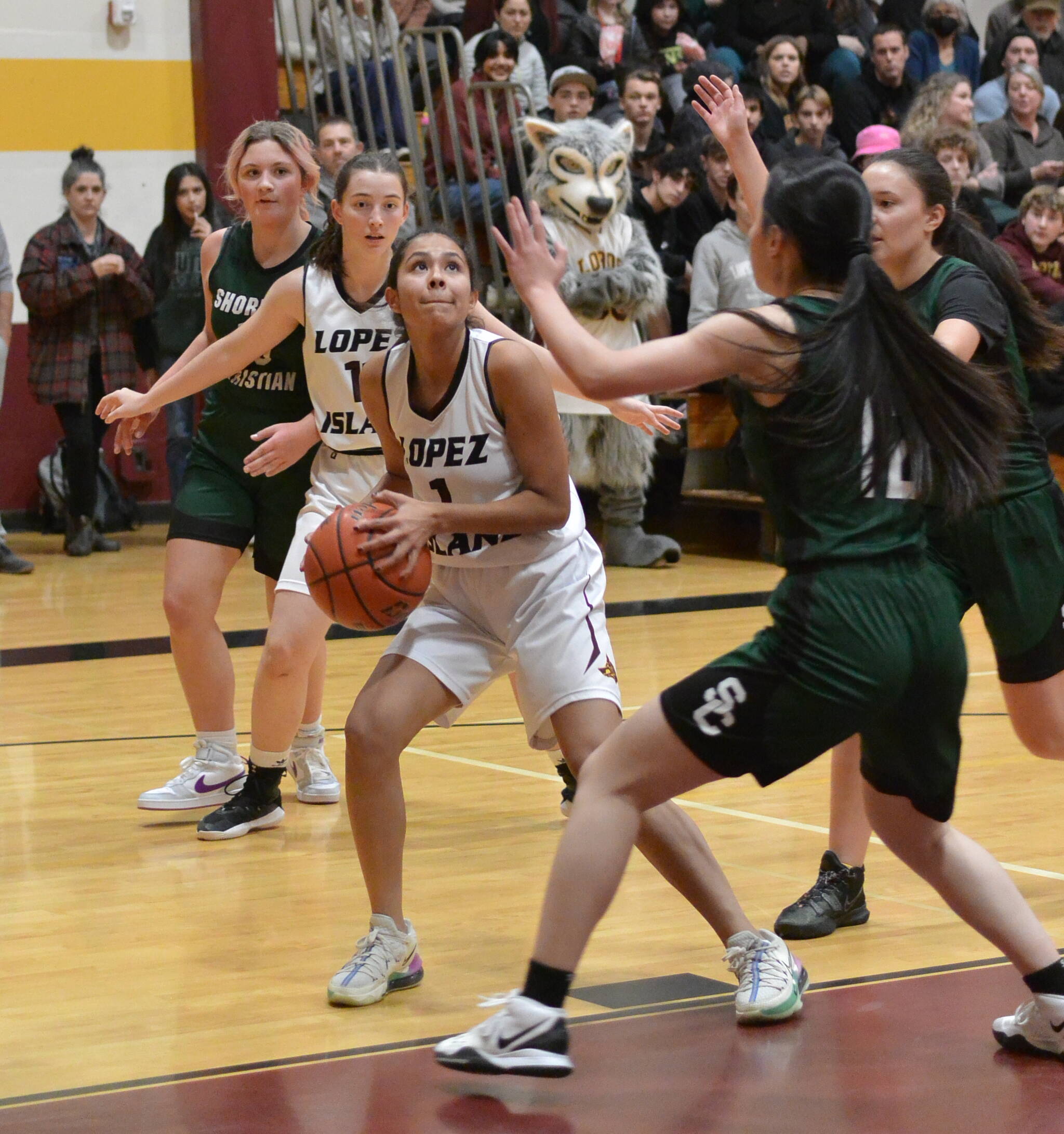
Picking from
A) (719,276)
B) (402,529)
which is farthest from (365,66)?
(402,529)

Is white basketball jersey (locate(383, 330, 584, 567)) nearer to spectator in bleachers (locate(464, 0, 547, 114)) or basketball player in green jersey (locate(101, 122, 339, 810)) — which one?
basketball player in green jersey (locate(101, 122, 339, 810))

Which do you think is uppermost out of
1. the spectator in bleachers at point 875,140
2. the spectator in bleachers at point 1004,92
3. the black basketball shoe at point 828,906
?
the spectator in bleachers at point 1004,92

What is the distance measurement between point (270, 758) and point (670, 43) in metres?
8.83

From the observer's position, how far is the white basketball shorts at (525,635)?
3516mm

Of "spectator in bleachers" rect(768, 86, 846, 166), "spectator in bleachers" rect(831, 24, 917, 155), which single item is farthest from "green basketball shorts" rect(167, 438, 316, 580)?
"spectator in bleachers" rect(831, 24, 917, 155)

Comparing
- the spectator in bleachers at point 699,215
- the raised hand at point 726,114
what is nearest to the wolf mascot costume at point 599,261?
the spectator in bleachers at point 699,215

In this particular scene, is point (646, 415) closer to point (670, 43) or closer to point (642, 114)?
point (642, 114)

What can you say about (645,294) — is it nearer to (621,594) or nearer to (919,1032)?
(621,594)

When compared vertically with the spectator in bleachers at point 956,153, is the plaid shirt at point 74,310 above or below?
below

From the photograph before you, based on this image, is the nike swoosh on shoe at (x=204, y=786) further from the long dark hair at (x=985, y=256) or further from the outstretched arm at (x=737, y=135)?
the long dark hair at (x=985, y=256)

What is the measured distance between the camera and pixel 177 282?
10.3 meters

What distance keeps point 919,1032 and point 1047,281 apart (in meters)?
7.37

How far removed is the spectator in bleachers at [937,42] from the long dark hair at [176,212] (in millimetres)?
5068

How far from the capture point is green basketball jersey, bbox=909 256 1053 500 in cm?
368
